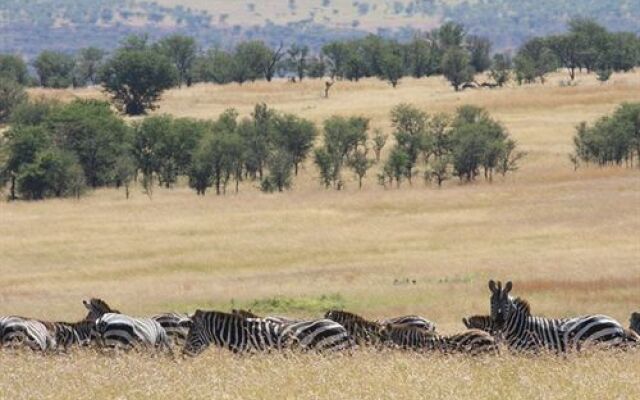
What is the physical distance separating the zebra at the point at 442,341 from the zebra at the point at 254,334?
2.91 ft

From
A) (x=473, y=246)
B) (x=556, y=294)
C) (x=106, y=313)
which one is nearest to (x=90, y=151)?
(x=473, y=246)

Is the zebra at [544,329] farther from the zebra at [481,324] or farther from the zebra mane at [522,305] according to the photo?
the zebra at [481,324]

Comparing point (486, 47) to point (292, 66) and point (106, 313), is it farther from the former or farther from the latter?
point (106, 313)

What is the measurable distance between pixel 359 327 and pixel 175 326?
352 cm

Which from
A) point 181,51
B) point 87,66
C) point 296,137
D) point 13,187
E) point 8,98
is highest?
point 181,51

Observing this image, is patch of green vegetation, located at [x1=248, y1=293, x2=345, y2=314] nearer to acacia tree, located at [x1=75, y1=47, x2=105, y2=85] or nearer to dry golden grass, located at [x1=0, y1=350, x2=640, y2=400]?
dry golden grass, located at [x1=0, y1=350, x2=640, y2=400]

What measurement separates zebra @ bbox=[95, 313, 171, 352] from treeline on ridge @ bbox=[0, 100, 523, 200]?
1989 inches

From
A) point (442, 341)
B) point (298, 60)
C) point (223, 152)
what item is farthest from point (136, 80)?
point (442, 341)

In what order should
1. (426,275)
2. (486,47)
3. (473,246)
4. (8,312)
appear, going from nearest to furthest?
(8,312)
(426,275)
(473,246)
(486,47)

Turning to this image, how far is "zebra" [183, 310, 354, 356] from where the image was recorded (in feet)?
66.9

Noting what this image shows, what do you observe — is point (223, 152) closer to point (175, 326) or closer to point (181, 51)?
point (175, 326)

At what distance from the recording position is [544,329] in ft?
70.2

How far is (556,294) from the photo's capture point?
117 feet

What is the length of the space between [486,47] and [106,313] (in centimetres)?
14313
